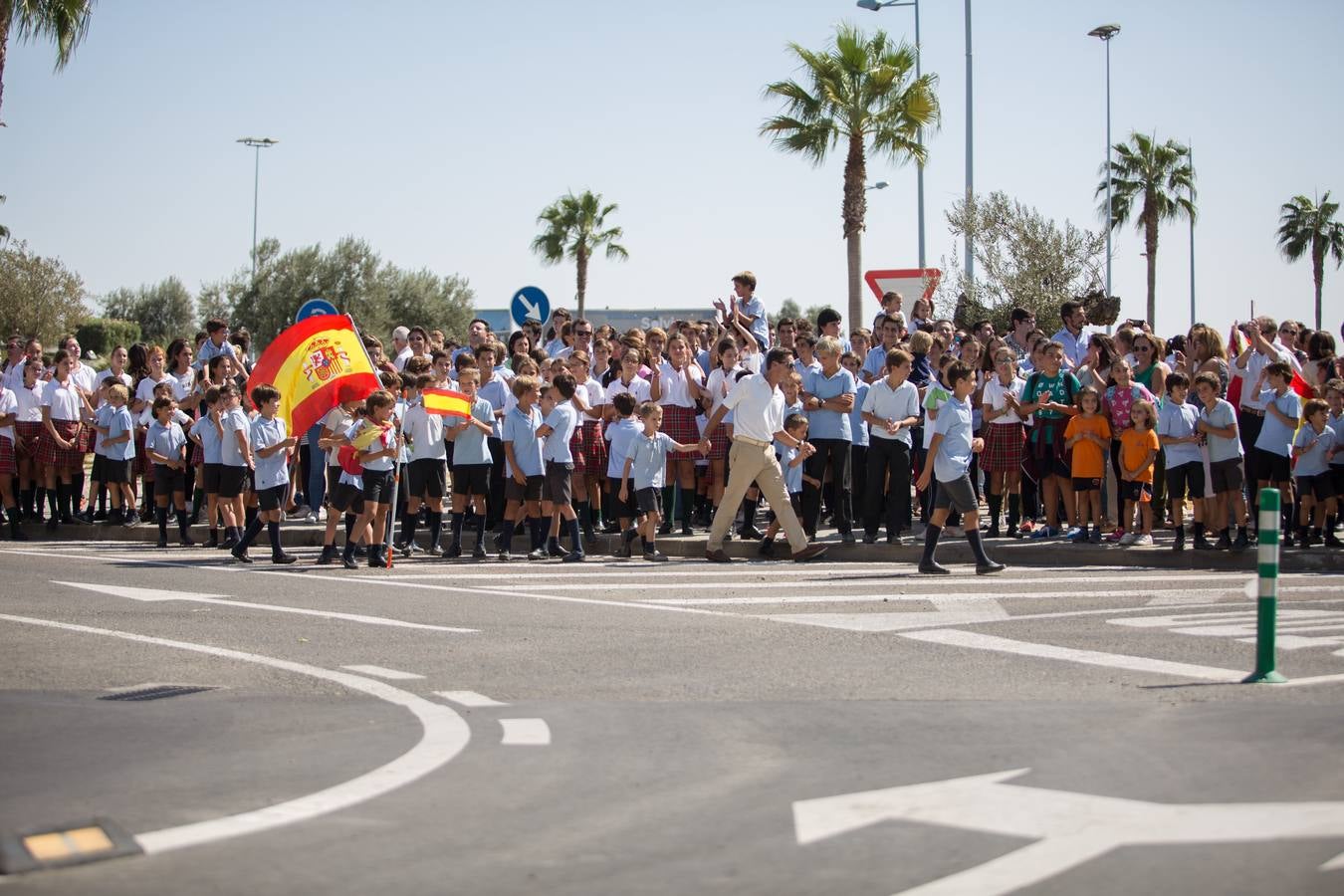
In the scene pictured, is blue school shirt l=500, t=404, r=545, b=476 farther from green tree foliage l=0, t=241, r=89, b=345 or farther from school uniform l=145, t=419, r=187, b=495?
green tree foliage l=0, t=241, r=89, b=345

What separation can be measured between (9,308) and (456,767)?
7667 centimetres

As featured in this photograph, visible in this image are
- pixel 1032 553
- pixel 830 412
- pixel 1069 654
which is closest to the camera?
pixel 1069 654

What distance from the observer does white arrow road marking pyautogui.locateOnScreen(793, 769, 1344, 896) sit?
5.07m

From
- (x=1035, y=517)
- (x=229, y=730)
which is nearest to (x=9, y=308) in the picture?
(x=1035, y=517)

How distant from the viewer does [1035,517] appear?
18156 mm

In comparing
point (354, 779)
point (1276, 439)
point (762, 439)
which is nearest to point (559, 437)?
point (762, 439)

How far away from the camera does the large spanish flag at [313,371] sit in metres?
17.2

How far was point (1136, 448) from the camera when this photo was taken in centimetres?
1612

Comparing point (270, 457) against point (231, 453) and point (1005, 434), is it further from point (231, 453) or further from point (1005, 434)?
point (1005, 434)

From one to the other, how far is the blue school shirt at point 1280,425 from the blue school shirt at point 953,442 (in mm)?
3310

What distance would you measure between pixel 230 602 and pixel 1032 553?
26.4 feet

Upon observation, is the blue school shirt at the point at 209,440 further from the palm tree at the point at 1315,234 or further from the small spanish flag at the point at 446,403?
the palm tree at the point at 1315,234

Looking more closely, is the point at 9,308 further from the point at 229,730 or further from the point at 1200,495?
the point at 229,730

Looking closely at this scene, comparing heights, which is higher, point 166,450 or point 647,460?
point 166,450
